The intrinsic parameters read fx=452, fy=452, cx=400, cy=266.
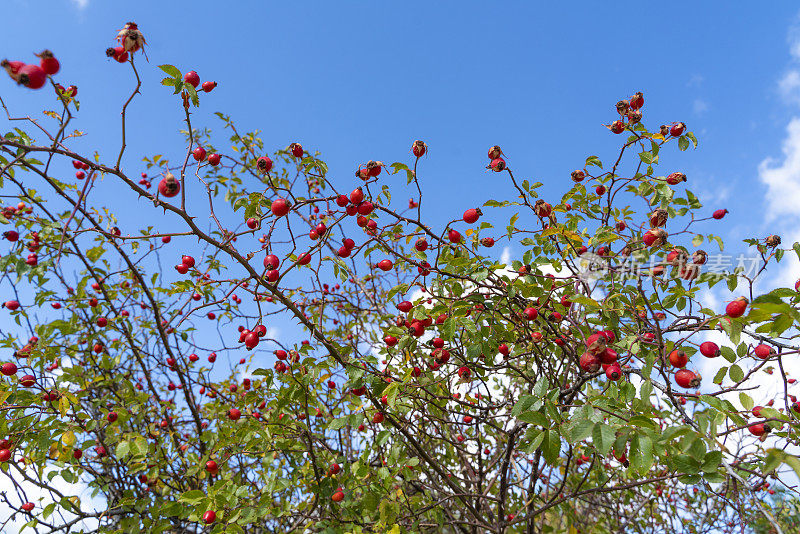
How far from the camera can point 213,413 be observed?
391 cm

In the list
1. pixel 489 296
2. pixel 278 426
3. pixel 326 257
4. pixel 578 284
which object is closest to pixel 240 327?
pixel 278 426

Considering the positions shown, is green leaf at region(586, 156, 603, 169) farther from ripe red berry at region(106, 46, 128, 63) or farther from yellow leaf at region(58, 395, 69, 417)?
yellow leaf at region(58, 395, 69, 417)

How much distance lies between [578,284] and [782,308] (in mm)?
1317

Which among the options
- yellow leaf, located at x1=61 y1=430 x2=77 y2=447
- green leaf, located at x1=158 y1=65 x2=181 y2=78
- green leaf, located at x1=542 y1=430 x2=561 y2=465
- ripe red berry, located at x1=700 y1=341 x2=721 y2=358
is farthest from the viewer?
yellow leaf, located at x1=61 y1=430 x2=77 y2=447

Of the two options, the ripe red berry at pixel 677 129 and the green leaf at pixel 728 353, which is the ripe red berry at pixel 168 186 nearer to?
the green leaf at pixel 728 353

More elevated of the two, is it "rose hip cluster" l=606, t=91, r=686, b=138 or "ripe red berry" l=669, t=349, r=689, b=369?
"rose hip cluster" l=606, t=91, r=686, b=138

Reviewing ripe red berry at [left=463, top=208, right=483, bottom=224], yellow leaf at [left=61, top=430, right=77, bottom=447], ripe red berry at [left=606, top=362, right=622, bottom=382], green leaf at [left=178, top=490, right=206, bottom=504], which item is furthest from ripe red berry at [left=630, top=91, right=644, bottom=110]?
yellow leaf at [left=61, top=430, right=77, bottom=447]

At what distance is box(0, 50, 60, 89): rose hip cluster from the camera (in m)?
1.60

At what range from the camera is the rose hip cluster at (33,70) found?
5.24 ft

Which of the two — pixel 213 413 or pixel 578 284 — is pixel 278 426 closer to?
pixel 213 413

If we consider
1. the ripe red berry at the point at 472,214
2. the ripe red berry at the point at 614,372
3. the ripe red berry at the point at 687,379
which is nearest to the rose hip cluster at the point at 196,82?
the ripe red berry at the point at 472,214

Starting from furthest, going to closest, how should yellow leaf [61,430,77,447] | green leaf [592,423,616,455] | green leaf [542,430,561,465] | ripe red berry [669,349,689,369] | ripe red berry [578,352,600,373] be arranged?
yellow leaf [61,430,77,447]
ripe red berry [669,349,689,369]
ripe red berry [578,352,600,373]
green leaf [542,430,561,465]
green leaf [592,423,616,455]

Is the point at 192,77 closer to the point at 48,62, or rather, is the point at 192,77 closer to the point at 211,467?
the point at 48,62

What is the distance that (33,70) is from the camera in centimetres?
160
